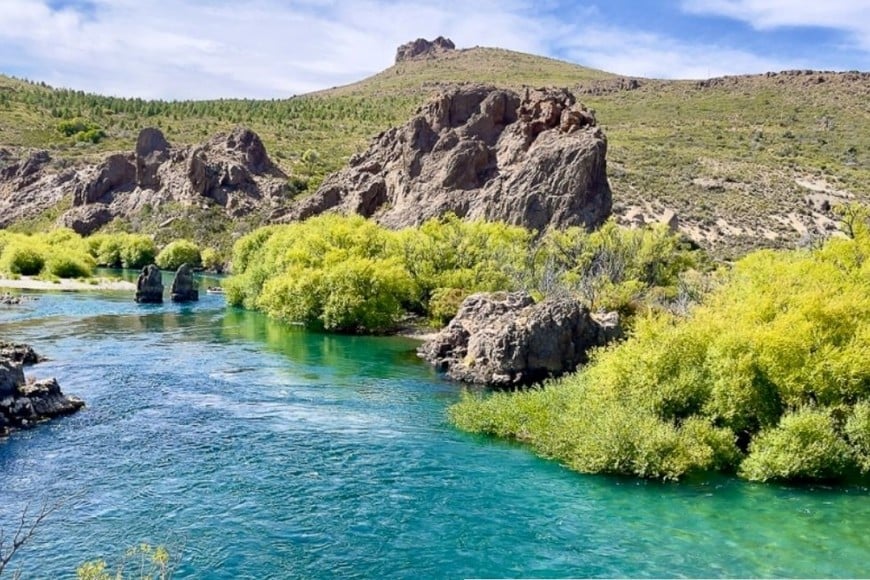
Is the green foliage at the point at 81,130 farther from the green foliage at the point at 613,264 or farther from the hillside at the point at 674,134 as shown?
the green foliage at the point at 613,264

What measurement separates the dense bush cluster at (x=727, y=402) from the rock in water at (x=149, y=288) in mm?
47011

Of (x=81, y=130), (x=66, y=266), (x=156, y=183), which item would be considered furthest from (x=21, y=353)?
(x=81, y=130)

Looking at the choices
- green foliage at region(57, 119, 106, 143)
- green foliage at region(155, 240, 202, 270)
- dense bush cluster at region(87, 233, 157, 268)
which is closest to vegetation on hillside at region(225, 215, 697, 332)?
green foliage at region(155, 240, 202, 270)

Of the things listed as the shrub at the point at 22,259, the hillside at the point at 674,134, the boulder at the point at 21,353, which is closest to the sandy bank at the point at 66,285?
the shrub at the point at 22,259

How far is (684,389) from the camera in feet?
96.4

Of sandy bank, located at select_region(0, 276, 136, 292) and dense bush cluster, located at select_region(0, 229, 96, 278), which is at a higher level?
dense bush cluster, located at select_region(0, 229, 96, 278)

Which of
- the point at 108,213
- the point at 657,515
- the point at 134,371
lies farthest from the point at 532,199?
the point at 108,213

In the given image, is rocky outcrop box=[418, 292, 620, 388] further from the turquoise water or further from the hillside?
the hillside

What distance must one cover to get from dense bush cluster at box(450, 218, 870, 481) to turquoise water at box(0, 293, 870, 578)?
0.97 m

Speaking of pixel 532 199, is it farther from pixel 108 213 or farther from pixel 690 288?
pixel 108 213

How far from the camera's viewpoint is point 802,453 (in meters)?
26.4

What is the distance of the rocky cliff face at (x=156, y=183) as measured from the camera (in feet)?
416

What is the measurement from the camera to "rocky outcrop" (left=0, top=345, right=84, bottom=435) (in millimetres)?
31016

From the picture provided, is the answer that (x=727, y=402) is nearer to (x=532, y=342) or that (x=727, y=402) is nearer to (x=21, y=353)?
(x=532, y=342)
